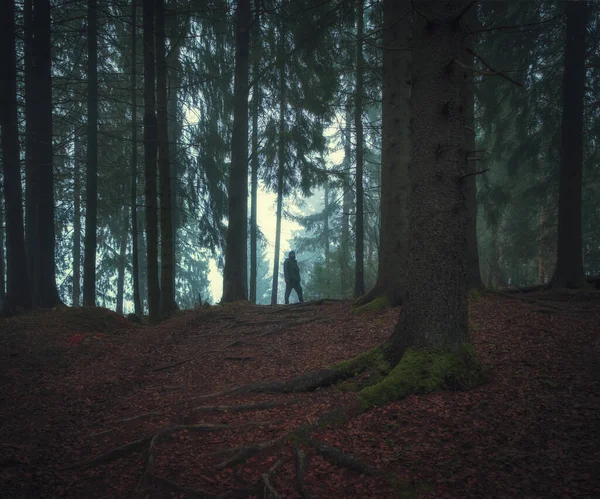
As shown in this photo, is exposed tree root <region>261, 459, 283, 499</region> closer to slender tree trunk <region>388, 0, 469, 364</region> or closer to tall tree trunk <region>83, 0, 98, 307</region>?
slender tree trunk <region>388, 0, 469, 364</region>

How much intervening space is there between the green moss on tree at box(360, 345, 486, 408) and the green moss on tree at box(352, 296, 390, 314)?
3.75m

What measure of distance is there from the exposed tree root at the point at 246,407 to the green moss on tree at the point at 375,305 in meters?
3.86

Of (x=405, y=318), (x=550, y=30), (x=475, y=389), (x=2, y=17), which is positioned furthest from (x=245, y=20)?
(x=475, y=389)

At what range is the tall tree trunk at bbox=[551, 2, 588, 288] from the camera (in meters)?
10.0

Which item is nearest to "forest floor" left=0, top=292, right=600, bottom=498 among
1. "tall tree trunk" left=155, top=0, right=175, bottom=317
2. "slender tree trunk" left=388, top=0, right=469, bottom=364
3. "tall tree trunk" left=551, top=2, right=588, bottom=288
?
"slender tree trunk" left=388, top=0, right=469, bottom=364

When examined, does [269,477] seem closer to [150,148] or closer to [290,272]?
[150,148]

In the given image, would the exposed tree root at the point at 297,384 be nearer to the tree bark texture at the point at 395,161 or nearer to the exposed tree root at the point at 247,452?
the exposed tree root at the point at 247,452

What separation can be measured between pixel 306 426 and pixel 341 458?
21.3 inches

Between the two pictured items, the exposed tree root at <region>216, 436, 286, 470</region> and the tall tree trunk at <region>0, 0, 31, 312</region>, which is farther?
the tall tree trunk at <region>0, 0, 31, 312</region>

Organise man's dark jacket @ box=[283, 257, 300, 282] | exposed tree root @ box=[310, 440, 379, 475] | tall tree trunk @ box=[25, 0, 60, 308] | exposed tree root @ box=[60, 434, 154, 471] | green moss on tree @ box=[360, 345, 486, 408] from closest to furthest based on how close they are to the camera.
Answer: exposed tree root @ box=[310, 440, 379, 475]
exposed tree root @ box=[60, 434, 154, 471]
green moss on tree @ box=[360, 345, 486, 408]
tall tree trunk @ box=[25, 0, 60, 308]
man's dark jacket @ box=[283, 257, 300, 282]

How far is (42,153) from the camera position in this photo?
39.9ft

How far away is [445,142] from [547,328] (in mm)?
3631

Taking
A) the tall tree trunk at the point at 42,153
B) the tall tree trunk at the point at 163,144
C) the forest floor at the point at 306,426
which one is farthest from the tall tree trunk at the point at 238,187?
the forest floor at the point at 306,426

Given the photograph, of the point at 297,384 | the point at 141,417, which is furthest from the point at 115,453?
the point at 297,384
